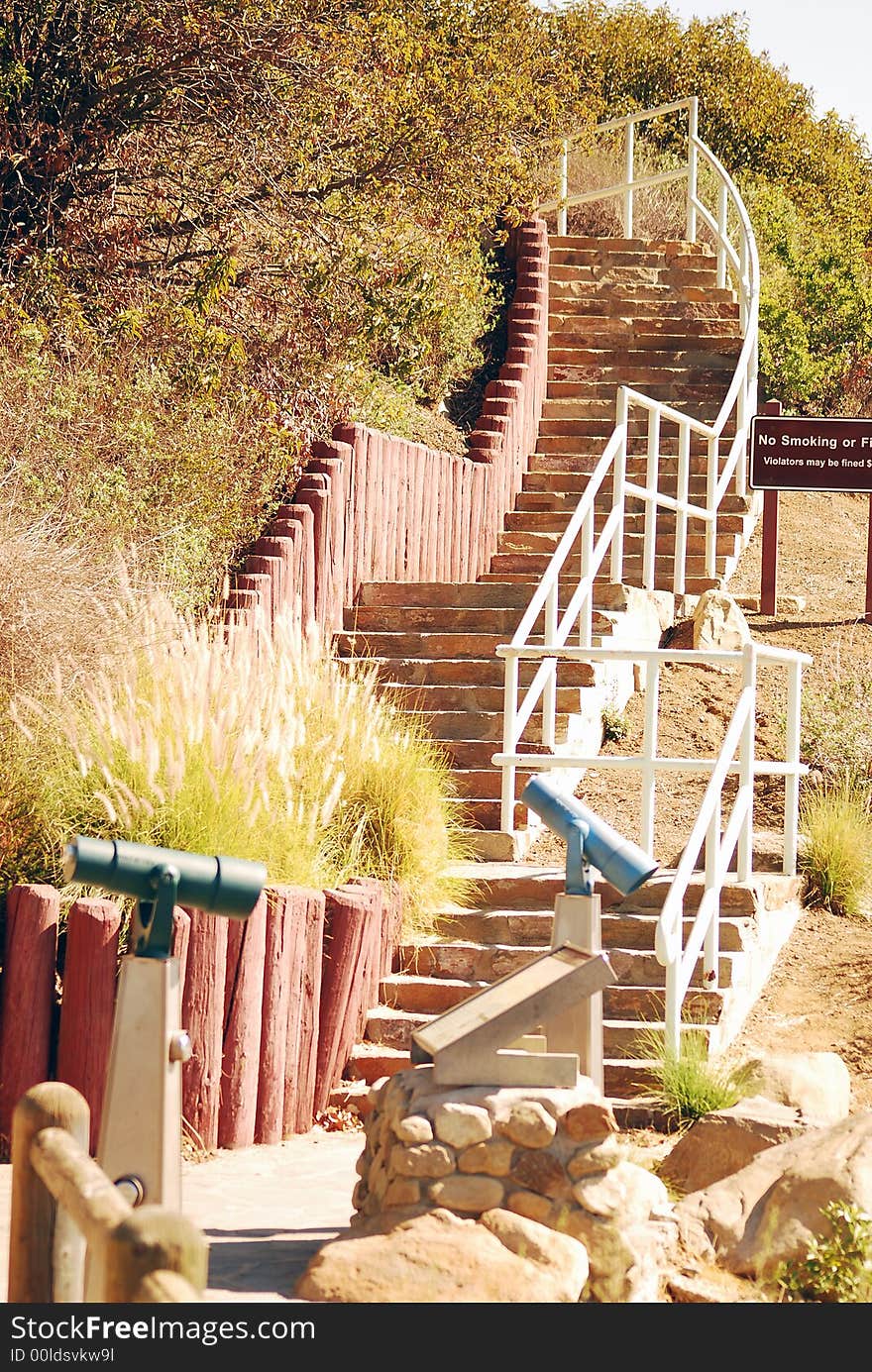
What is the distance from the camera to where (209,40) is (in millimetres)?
10117

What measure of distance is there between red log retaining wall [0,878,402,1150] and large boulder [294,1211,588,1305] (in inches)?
56.3

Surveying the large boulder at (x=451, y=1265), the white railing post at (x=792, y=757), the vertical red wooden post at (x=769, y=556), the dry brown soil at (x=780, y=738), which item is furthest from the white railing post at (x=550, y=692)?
the large boulder at (x=451, y=1265)

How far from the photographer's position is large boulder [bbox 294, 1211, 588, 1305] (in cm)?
362

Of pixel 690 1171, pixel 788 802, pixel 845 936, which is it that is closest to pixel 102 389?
pixel 788 802

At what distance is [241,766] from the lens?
6059 millimetres

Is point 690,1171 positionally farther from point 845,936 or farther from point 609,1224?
point 845,936

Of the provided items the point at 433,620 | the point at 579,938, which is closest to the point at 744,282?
the point at 433,620

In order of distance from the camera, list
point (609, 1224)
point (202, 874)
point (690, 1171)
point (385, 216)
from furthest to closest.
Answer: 1. point (385, 216)
2. point (690, 1171)
3. point (609, 1224)
4. point (202, 874)

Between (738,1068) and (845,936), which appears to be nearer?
(738,1068)

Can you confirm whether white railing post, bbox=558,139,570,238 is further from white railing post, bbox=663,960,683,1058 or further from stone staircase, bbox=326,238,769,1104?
white railing post, bbox=663,960,683,1058

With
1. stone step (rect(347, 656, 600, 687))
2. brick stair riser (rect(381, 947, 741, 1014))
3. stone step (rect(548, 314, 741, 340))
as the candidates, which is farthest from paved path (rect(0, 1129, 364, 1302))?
stone step (rect(548, 314, 741, 340))

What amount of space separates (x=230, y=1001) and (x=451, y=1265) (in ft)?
7.00
